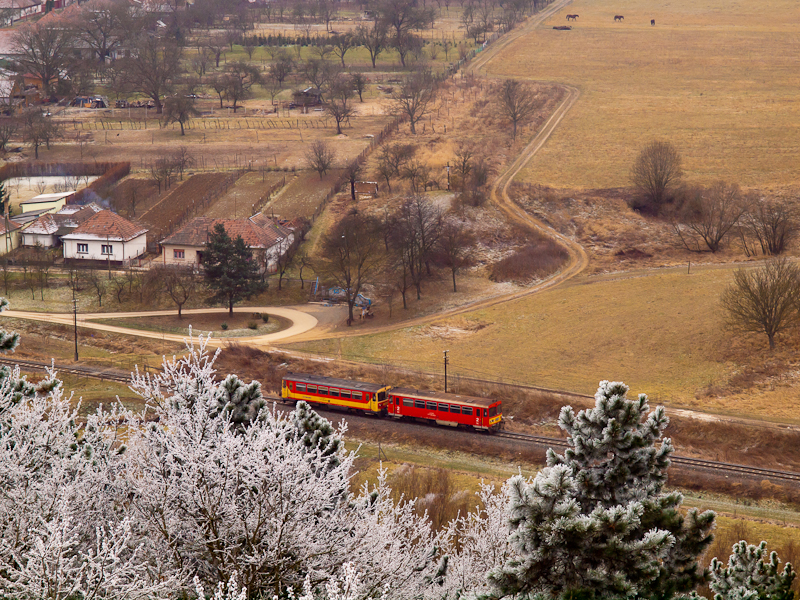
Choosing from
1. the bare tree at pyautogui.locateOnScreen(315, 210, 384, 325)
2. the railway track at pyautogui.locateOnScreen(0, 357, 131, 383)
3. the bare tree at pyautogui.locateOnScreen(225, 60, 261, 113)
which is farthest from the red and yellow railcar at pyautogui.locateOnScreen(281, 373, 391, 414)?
the bare tree at pyautogui.locateOnScreen(225, 60, 261, 113)

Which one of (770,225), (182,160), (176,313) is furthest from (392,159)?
(770,225)

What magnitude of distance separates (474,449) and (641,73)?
87.7 meters

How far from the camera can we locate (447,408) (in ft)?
164

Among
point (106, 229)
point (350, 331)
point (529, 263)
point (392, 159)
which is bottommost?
point (350, 331)

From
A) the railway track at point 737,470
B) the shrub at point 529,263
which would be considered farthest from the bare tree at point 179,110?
the railway track at point 737,470

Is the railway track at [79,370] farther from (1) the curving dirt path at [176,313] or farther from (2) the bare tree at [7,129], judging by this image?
(2) the bare tree at [7,129]

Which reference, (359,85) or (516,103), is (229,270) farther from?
(359,85)

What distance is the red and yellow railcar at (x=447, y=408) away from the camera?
49250 millimetres

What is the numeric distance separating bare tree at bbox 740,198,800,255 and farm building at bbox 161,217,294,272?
39642 mm

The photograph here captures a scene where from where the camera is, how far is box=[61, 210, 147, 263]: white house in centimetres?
8200

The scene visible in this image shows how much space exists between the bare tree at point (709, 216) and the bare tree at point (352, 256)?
2672cm

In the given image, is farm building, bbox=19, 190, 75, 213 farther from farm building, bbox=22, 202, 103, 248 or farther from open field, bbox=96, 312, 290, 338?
open field, bbox=96, 312, 290, 338

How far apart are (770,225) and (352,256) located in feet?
114

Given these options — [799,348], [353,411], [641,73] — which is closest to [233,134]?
[641,73]
